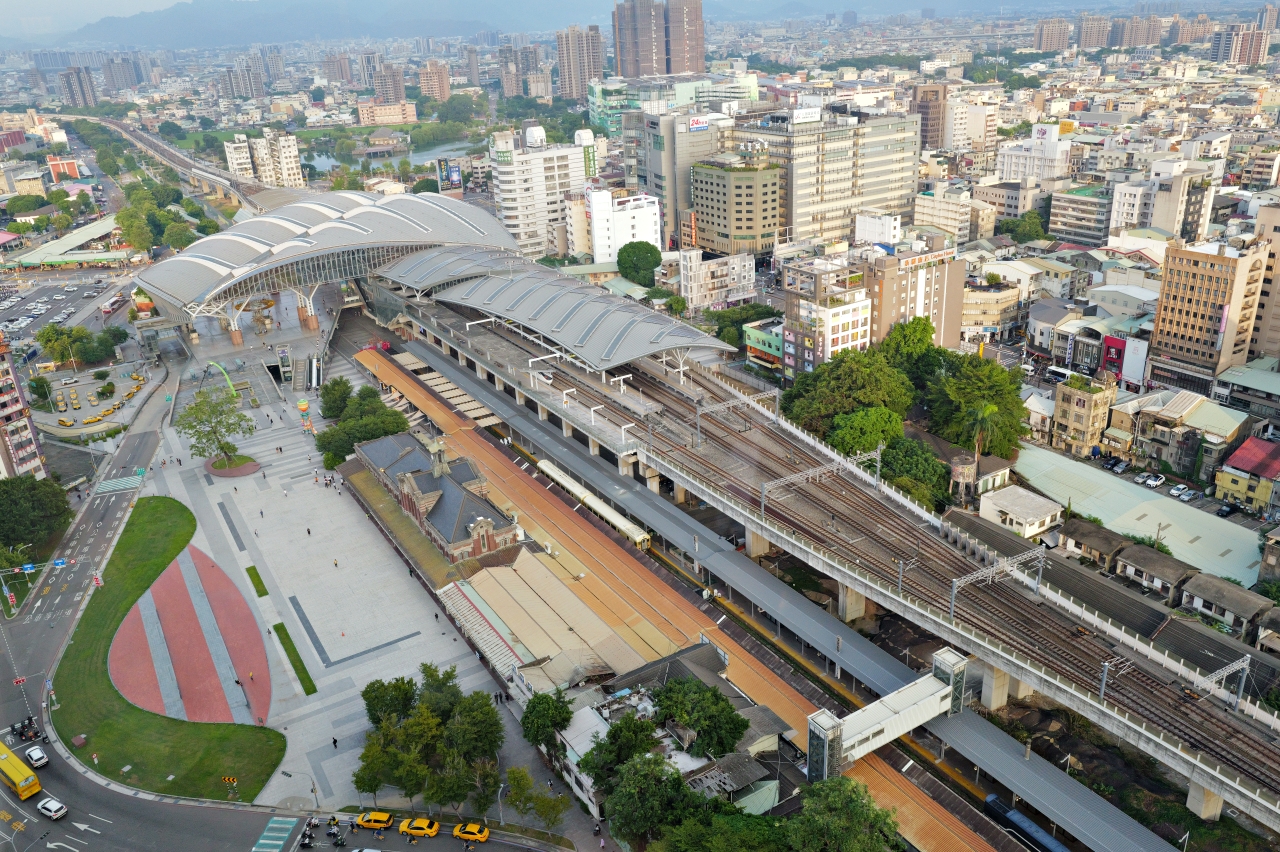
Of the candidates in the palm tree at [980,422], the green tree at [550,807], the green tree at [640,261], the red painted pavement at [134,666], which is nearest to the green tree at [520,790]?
the green tree at [550,807]

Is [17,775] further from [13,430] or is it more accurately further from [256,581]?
[13,430]

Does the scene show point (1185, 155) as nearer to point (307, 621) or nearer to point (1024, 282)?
point (1024, 282)

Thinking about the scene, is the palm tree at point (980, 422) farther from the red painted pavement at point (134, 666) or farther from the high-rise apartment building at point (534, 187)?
the high-rise apartment building at point (534, 187)

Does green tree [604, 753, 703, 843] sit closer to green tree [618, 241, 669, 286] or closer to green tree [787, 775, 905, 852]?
green tree [787, 775, 905, 852]

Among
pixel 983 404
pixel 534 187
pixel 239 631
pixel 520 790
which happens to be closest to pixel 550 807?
pixel 520 790

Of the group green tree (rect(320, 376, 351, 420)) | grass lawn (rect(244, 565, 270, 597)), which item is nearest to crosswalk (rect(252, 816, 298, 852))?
grass lawn (rect(244, 565, 270, 597))

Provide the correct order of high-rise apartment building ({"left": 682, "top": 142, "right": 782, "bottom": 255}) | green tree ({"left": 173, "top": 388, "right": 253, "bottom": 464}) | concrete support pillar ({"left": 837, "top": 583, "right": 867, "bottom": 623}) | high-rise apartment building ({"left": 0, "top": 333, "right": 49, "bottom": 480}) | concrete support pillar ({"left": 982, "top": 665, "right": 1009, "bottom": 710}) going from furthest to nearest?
1. high-rise apartment building ({"left": 682, "top": 142, "right": 782, "bottom": 255})
2. green tree ({"left": 173, "top": 388, "right": 253, "bottom": 464})
3. high-rise apartment building ({"left": 0, "top": 333, "right": 49, "bottom": 480})
4. concrete support pillar ({"left": 837, "top": 583, "right": 867, "bottom": 623})
5. concrete support pillar ({"left": 982, "top": 665, "right": 1009, "bottom": 710})

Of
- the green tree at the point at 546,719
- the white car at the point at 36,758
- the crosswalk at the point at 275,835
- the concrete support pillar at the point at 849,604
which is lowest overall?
the crosswalk at the point at 275,835
